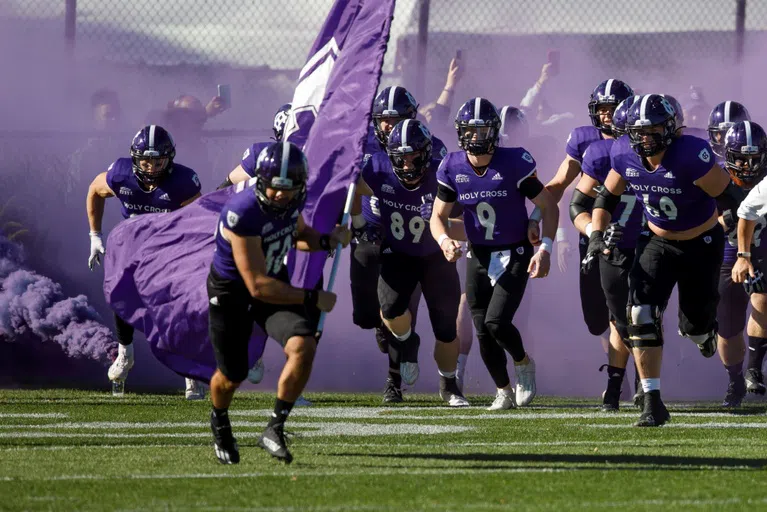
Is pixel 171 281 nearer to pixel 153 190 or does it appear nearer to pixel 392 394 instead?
pixel 153 190

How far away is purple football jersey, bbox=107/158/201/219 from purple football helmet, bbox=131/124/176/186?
75 mm

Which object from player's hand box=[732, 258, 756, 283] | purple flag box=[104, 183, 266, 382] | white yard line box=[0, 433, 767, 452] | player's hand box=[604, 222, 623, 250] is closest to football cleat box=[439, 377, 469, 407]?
player's hand box=[604, 222, 623, 250]

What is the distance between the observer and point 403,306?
905 cm

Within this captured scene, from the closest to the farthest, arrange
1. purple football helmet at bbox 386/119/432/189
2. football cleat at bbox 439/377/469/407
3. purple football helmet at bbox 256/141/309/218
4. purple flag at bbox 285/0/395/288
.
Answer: purple football helmet at bbox 256/141/309/218 → purple flag at bbox 285/0/395/288 → purple football helmet at bbox 386/119/432/189 → football cleat at bbox 439/377/469/407

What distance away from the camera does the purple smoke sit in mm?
10453

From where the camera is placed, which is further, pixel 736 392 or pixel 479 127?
pixel 736 392

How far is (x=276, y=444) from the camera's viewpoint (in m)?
5.84

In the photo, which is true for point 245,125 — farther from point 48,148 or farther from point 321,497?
point 321,497

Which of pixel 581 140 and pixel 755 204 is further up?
pixel 581 140

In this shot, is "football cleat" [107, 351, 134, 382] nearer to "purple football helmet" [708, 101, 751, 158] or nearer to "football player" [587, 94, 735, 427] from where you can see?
"football player" [587, 94, 735, 427]

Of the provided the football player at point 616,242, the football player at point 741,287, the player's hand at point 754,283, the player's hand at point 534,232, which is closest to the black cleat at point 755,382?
the football player at point 741,287

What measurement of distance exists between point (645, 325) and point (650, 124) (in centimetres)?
103

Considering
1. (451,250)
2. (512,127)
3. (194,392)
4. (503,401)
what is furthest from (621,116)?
(194,392)

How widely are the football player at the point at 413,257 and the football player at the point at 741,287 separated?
5.39 ft
